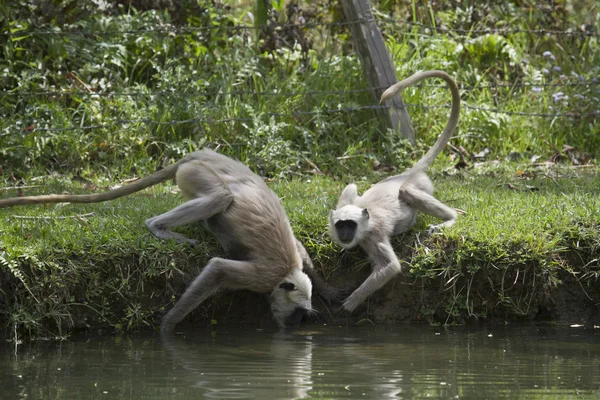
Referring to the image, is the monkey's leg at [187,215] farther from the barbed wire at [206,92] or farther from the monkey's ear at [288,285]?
the barbed wire at [206,92]

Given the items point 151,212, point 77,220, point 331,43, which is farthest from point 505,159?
point 77,220

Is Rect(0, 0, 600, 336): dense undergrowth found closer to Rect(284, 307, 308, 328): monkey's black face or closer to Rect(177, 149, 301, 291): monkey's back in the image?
Rect(177, 149, 301, 291): monkey's back

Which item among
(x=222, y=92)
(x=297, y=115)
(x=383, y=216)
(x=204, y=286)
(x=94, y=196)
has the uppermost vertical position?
(x=222, y=92)

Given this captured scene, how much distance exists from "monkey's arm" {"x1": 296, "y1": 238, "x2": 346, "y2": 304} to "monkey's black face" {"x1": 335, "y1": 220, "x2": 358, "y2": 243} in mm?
320

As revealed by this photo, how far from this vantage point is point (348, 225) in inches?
250

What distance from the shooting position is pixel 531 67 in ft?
35.5

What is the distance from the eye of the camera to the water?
4.52 meters

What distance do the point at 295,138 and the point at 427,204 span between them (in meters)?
2.98

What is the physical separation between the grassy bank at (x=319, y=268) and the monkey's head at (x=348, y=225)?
10.8 inches

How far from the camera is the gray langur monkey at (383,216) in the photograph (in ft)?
20.8

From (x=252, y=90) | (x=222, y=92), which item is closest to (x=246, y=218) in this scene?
(x=222, y=92)

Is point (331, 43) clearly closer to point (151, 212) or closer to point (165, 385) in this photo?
point (151, 212)

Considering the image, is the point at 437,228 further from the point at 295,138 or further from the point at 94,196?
the point at 295,138

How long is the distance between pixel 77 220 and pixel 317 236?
174 centimetres
